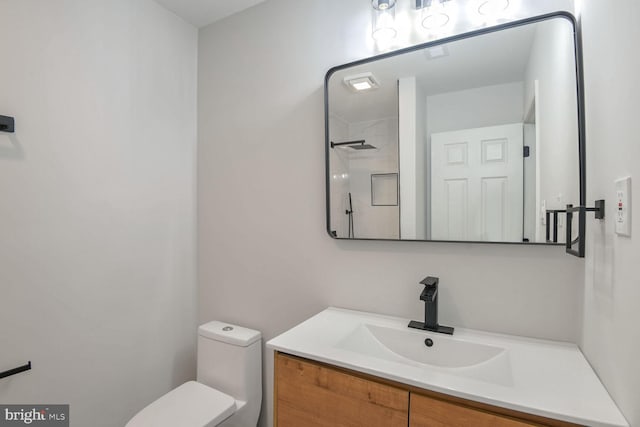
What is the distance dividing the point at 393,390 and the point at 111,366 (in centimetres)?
146

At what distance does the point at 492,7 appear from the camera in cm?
121

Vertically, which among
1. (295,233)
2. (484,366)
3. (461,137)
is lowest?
(484,366)

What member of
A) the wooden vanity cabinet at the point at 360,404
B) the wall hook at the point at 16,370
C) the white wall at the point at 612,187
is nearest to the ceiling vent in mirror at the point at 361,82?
the white wall at the point at 612,187

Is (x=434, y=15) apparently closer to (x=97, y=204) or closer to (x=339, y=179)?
(x=339, y=179)

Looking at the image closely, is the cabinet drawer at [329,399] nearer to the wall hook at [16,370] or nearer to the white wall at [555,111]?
the white wall at [555,111]

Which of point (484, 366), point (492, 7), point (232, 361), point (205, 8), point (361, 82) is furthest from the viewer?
point (205, 8)

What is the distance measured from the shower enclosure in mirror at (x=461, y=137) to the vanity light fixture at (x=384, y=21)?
0.11 metres

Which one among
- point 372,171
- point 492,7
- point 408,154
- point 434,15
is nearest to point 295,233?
point 372,171

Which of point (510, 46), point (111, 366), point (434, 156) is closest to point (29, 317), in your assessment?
point (111, 366)

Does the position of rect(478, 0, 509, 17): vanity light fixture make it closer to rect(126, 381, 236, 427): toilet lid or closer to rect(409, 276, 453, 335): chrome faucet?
rect(409, 276, 453, 335): chrome faucet

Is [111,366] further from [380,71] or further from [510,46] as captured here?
[510,46]

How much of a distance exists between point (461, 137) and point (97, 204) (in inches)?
67.0

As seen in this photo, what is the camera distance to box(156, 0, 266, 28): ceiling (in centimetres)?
181

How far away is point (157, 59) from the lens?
182 cm
